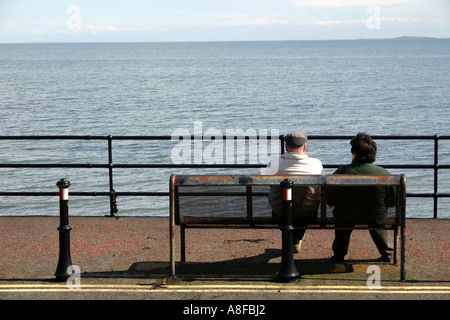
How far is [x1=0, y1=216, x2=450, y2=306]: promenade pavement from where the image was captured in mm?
6477

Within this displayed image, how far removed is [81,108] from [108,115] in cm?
597

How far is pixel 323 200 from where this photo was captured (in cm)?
694

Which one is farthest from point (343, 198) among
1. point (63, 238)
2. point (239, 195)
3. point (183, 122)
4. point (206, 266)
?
point (183, 122)

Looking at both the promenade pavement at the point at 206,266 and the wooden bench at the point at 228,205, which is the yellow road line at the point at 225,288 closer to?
the promenade pavement at the point at 206,266

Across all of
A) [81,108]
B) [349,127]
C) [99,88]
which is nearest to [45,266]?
[349,127]

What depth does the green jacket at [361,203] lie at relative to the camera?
22.8ft

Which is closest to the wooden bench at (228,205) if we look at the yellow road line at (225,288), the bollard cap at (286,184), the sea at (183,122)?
the bollard cap at (286,184)

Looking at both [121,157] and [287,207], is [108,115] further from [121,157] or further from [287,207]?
[287,207]

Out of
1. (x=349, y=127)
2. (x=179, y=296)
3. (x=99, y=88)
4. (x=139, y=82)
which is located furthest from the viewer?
(x=139, y=82)

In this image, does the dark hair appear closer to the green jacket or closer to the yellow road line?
the green jacket

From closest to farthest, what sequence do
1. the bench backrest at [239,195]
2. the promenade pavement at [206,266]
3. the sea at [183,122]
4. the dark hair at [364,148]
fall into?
1. the promenade pavement at [206,266]
2. the bench backrest at [239,195]
3. the dark hair at [364,148]
4. the sea at [183,122]

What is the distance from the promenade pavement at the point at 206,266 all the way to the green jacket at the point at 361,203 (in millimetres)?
571

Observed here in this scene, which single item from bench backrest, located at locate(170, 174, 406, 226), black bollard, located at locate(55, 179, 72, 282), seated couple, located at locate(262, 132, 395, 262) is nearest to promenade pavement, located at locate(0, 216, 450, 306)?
black bollard, located at locate(55, 179, 72, 282)

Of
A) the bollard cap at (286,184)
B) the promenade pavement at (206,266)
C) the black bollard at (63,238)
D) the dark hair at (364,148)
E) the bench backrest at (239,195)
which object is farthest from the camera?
the dark hair at (364,148)
